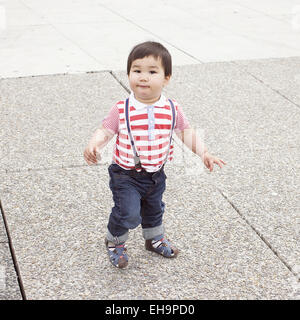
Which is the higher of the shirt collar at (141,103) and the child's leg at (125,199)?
the shirt collar at (141,103)

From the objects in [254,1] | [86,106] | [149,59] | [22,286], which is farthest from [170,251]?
[254,1]

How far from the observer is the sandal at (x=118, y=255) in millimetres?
3102

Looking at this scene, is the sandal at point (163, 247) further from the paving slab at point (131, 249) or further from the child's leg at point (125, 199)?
the child's leg at point (125, 199)

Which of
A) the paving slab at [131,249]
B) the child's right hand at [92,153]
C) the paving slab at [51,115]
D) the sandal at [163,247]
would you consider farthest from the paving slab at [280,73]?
the child's right hand at [92,153]

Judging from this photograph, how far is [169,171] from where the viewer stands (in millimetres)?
4344

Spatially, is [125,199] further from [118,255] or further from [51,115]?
[51,115]

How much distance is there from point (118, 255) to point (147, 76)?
1.12 meters

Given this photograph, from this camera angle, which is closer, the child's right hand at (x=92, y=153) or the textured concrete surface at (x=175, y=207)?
the child's right hand at (x=92, y=153)

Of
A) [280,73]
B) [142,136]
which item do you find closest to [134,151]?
[142,136]

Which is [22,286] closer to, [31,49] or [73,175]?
[73,175]

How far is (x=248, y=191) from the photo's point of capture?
401 cm

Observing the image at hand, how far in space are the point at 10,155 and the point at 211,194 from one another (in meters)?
1.80

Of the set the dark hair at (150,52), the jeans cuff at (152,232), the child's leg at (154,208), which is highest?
the dark hair at (150,52)

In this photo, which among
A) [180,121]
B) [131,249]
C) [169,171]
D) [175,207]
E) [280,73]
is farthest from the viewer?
[280,73]
